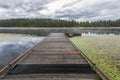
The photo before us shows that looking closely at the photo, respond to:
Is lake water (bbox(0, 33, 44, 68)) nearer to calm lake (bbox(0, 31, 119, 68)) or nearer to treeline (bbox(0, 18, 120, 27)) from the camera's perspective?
calm lake (bbox(0, 31, 119, 68))

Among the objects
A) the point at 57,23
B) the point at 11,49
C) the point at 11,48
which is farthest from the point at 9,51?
the point at 57,23

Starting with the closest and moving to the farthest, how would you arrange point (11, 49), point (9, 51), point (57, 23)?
1. point (9, 51)
2. point (11, 49)
3. point (57, 23)

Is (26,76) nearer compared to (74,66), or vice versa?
(26,76)

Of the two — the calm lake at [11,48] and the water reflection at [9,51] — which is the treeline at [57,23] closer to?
the calm lake at [11,48]

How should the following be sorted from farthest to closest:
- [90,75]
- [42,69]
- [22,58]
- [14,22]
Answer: [14,22], [22,58], [42,69], [90,75]

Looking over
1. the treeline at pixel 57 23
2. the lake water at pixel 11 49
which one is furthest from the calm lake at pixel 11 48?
the treeline at pixel 57 23

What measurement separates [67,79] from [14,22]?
433 feet

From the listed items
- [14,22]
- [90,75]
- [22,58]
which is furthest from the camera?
[14,22]

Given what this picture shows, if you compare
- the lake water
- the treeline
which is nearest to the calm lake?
the lake water

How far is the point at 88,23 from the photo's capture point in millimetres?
134250

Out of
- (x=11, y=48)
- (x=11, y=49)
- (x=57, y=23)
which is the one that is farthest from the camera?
(x=57, y=23)

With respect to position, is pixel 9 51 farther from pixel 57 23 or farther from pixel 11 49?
pixel 57 23

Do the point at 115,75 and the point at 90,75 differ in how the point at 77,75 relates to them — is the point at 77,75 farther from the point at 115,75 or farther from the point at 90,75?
the point at 115,75

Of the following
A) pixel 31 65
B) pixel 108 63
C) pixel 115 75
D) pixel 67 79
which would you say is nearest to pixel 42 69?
pixel 31 65
